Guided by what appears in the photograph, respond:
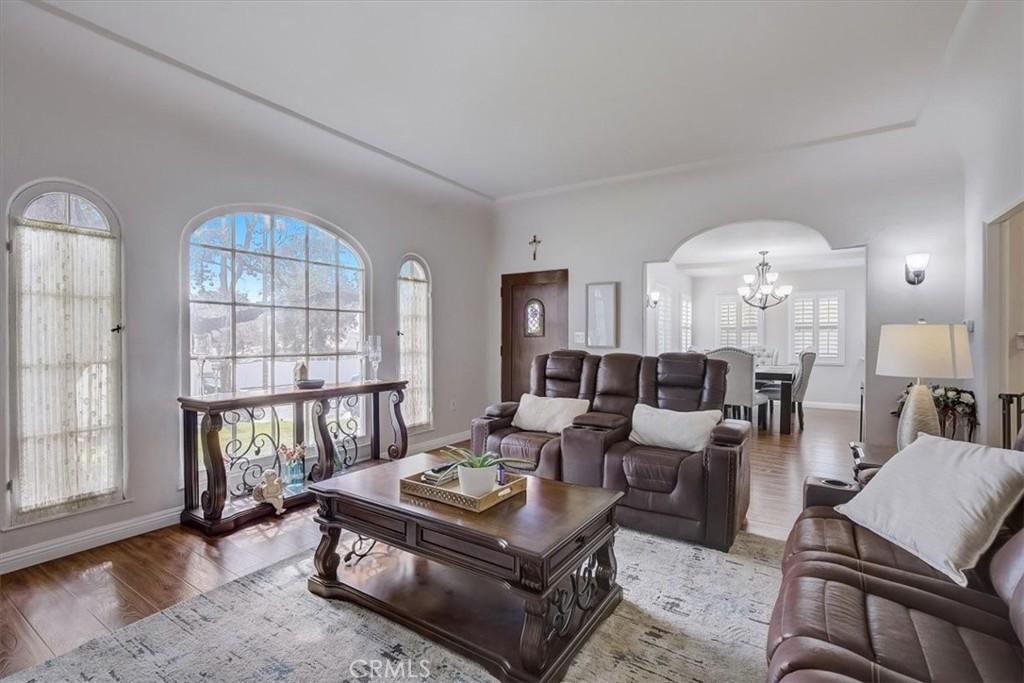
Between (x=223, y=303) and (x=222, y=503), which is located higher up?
(x=223, y=303)

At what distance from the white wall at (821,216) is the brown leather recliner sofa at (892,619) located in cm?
304

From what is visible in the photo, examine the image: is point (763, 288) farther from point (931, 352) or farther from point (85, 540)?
point (85, 540)

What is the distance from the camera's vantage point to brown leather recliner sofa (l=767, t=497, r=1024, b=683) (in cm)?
112

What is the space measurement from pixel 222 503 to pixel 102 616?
968mm

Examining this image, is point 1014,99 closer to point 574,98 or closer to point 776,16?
point 776,16

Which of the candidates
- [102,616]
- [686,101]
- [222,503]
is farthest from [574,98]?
[102,616]

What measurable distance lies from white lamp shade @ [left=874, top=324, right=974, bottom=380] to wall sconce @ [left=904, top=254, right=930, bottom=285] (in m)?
1.37

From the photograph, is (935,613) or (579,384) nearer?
(935,613)

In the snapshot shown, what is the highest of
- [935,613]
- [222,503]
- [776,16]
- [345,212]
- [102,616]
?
[776,16]

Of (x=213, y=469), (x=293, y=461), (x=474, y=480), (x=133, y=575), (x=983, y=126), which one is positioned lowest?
(x=133, y=575)

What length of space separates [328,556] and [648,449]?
1994mm

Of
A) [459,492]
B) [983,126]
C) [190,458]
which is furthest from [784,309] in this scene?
[190,458]

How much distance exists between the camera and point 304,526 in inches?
127

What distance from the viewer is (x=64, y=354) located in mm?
2855
